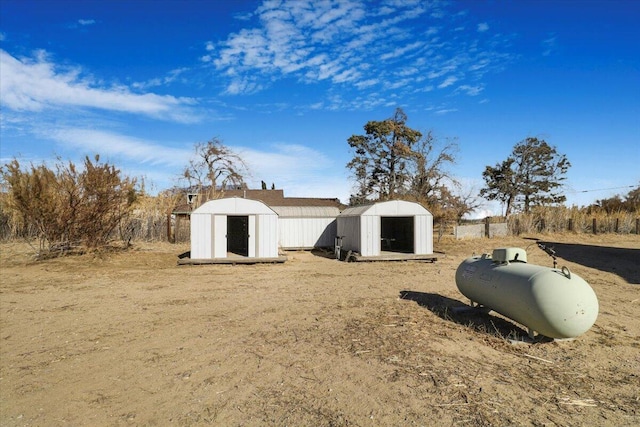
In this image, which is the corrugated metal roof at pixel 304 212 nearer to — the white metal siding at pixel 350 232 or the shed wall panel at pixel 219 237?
the white metal siding at pixel 350 232

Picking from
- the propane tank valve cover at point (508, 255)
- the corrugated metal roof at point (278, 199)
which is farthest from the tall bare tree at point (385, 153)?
the propane tank valve cover at point (508, 255)

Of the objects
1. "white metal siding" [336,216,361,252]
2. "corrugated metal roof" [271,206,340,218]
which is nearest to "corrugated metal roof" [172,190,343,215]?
"corrugated metal roof" [271,206,340,218]

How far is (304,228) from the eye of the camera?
77.7ft

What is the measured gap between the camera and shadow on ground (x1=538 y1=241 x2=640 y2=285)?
45.9 feet

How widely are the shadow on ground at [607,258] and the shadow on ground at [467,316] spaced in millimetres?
6659

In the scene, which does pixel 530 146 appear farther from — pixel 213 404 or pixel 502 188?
pixel 213 404

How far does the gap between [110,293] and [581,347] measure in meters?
10.7

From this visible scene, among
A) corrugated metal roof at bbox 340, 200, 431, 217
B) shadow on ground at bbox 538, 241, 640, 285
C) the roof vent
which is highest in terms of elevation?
the roof vent

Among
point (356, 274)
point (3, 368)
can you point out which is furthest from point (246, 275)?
point (3, 368)

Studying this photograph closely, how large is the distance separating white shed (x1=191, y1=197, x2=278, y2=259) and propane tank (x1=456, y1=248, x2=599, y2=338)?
36.2 feet

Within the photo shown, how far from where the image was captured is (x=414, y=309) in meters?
8.47

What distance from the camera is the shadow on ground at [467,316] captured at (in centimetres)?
699

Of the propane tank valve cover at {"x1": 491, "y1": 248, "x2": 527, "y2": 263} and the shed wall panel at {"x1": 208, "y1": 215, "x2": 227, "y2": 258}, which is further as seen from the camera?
the shed wall panel at {"x1": 208, "y1": 215, "x2": 227, "y2": 258}

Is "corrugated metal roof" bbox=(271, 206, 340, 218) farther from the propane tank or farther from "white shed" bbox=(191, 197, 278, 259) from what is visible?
the propane tank
